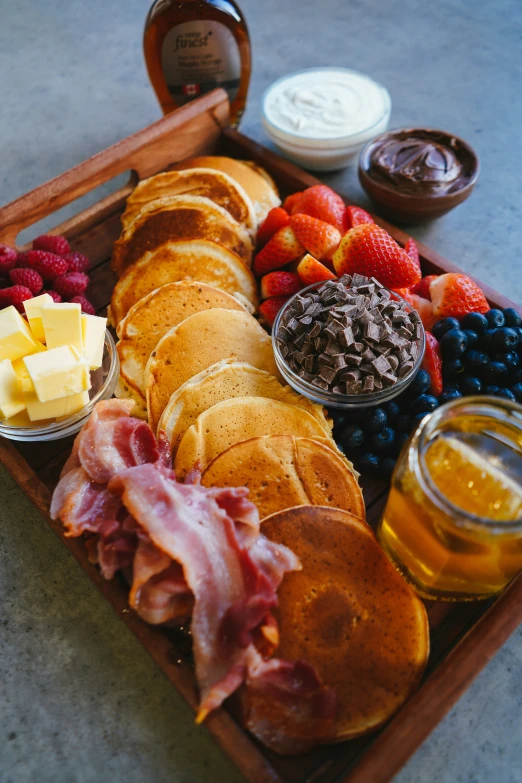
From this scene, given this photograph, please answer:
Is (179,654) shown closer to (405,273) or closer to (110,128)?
(405,273)

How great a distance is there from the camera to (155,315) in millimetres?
1627

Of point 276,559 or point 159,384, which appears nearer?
point 276,559

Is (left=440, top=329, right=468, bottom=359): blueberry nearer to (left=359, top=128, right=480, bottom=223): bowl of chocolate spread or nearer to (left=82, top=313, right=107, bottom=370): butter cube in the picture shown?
(left=359, top=128, right=480, bottom=223): bowl of chocolate spread

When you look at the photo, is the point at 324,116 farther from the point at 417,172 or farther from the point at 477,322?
the point at 477,322

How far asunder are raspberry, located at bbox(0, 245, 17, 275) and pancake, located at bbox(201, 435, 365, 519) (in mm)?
877

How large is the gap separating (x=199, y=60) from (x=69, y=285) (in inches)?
36.1

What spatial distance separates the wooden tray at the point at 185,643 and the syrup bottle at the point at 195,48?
0.99 feet

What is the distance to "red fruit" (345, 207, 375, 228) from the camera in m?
1.79

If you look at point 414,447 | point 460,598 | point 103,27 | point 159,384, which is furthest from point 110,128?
point 460,598

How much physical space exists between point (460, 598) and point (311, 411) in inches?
20.1

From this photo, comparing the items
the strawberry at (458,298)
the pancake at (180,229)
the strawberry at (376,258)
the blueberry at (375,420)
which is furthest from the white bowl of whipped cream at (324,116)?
the blueberry at (375,420)

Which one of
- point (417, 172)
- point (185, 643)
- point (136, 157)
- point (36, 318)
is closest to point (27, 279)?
point (36, 318)

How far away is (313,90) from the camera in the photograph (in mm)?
2164

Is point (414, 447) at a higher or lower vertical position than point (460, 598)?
higher
